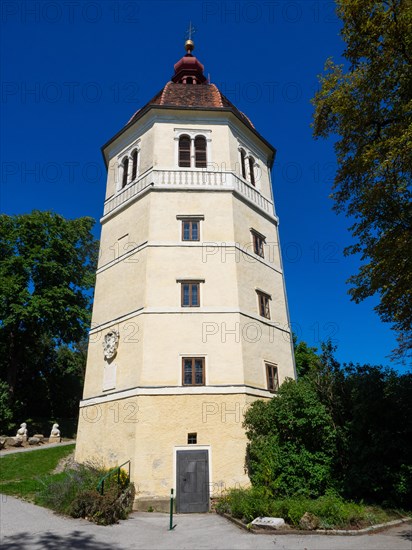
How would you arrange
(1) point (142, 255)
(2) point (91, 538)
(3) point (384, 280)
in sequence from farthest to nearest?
(1) point (142, 255) → (3) point (384, 280) → (2) point (91, 538)

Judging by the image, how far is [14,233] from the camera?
31.0 meters

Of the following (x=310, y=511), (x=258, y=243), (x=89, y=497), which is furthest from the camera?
(x=258, y=243)

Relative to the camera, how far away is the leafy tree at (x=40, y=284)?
94.3 feet

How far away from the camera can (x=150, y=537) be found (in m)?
10.8

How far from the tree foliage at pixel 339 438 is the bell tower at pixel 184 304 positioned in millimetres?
1348

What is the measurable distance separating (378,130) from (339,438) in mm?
10526

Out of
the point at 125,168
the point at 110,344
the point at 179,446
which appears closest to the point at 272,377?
the point at 179,446

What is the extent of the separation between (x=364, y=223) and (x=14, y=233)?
83.1ft

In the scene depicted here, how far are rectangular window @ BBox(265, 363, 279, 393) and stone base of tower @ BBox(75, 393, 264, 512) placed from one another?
1.63 meters

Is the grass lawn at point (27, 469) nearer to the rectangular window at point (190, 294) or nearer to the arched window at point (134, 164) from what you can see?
the rectangular window at point (190, 294)

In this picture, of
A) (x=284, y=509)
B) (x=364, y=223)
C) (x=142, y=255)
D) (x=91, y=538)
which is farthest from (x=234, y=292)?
(x=91, y=538)

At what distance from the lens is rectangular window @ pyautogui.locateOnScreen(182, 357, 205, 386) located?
56.1 ft

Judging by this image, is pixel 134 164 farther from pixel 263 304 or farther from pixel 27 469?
pixel 27 469

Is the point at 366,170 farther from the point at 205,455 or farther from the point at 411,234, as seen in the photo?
the point at 205,455
